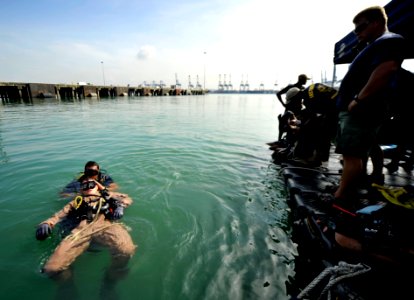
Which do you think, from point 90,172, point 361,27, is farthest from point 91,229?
point 361,27

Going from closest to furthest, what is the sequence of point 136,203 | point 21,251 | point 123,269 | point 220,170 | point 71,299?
point 71,299 < point 123,269 < point 21,251 < point 136,203 < point 220,170

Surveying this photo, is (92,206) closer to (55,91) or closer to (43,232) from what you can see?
(43,232)

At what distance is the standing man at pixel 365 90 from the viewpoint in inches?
95.1

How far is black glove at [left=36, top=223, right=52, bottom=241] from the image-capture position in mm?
3256

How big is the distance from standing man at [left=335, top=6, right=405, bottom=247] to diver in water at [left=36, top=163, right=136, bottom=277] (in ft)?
10.4

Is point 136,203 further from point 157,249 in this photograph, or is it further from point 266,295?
point 266,295

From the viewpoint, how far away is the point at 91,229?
3.44 meters

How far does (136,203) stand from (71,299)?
2.27 meters

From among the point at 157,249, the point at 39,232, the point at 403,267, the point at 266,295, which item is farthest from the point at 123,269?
the point at 403,267

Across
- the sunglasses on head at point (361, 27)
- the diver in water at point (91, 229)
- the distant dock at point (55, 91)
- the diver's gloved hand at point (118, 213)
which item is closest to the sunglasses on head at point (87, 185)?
the diver in water at point (91, 229)

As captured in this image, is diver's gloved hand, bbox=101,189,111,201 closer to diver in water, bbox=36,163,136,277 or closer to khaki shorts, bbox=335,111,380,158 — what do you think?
diver in water, bbox=36,163,136,277

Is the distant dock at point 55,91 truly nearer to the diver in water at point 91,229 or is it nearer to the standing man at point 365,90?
the diver in water at point 91,229

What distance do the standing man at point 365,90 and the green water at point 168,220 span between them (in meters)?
1.58

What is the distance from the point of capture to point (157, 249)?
3.33 meters
